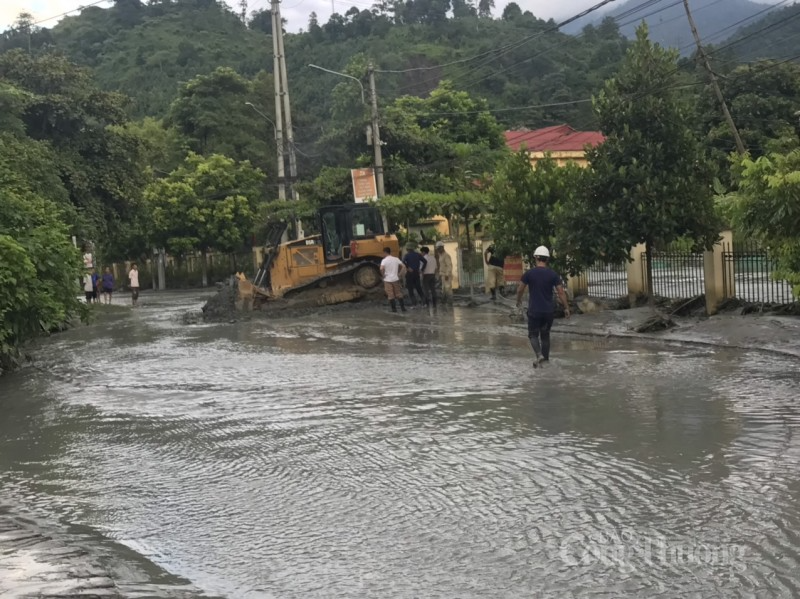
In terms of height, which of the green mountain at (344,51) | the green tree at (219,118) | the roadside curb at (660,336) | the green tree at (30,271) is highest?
the green mountain at (344,51)

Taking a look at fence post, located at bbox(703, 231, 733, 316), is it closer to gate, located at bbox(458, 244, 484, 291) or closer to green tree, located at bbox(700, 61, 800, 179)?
gate, located at bbox(458, 244, 484, 291)

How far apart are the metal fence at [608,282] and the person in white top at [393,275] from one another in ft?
15.6

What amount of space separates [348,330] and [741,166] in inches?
389

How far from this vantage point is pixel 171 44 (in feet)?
330

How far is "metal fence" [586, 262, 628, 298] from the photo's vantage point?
23312mm

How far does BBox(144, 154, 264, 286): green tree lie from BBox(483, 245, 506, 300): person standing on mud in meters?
30.8

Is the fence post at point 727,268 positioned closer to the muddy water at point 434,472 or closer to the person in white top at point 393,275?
the muddy water at point 434,472

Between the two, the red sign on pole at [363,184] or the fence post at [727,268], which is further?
the red sign on pole at [363,184]

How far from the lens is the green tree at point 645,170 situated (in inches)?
695

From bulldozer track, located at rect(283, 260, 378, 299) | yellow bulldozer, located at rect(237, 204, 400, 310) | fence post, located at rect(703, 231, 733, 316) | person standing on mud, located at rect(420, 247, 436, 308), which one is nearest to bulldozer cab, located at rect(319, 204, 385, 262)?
yellow bulldozer, located at rect(237, 204, 400, 310)

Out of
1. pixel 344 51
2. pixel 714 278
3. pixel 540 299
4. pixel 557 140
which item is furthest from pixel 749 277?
pixel 344 51

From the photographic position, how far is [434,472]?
24.0 ft

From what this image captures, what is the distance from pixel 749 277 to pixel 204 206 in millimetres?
40917

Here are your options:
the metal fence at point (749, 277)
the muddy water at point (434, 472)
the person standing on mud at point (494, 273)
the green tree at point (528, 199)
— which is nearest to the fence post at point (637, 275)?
the green tree at point (528, 199)
